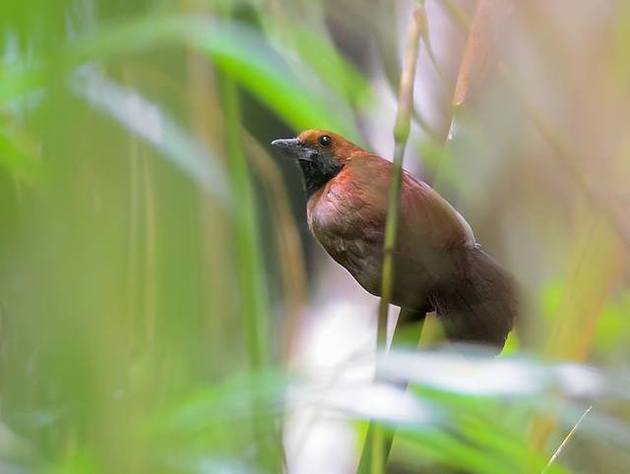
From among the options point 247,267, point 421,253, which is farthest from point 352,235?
point 247,267

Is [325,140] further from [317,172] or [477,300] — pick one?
[477,300]

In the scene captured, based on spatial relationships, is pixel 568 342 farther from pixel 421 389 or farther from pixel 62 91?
pixel 62 91

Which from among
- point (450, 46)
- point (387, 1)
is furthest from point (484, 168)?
point (387, 1)

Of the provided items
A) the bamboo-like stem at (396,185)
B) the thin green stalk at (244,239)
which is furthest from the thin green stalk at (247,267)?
the bamboo-like stem at (396,185)

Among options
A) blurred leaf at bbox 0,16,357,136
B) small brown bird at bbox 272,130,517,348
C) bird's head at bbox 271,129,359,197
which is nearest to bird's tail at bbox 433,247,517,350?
small brown bird at bbox 272,130,517,348

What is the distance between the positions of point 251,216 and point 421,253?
22cm

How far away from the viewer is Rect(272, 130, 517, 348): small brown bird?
332mm

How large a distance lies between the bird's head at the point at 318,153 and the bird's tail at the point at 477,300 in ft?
0.34

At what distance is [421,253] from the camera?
1.11 ft

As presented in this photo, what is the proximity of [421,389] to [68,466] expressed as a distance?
202mm

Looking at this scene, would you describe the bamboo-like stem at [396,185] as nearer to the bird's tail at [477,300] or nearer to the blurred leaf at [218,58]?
the bird's tail at [477,300]

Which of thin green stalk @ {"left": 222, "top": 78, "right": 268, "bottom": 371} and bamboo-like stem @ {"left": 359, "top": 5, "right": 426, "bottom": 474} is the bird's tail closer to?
bamboo-like stem @ {"left": 359, "top": 5, "right": 426, "bottom": 474}

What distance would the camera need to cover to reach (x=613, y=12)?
56cm

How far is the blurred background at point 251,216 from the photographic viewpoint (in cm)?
38
